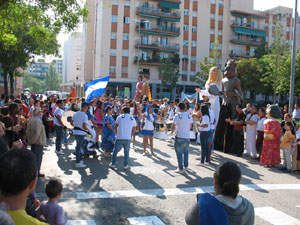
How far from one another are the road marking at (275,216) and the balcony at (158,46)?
45276 mm

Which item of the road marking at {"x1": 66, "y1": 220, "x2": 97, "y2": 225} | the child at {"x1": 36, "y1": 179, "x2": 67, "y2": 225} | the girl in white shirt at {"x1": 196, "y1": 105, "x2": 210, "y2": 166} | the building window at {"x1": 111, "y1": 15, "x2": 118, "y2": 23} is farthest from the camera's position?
the building window at {"x1": 111, "y1": 15, "x2": 118, "y2": 23}

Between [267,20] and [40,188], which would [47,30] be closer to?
[40,188]

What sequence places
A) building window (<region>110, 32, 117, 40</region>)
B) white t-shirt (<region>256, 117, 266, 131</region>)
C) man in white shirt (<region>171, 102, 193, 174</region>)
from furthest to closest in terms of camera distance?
building window (<region>110, 32, 117, 40</region>), white t-shirt (<region>256, 117, 266, 131</region>), man in white shirt (<region>171, 102, 193, 174</region>)

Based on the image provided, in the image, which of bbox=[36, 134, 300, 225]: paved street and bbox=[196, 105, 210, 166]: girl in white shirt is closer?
bbox=[36, 134, 300, 225]: paved street

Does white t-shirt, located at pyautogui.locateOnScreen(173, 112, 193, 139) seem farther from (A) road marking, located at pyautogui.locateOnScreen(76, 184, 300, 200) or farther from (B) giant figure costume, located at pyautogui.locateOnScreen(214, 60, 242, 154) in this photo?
(B) giant figure costume, located at pyautogui.locateOnScreen(214, 60, 242, 154)

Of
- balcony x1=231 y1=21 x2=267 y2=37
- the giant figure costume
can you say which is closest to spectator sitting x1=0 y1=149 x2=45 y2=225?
the giant figure costume

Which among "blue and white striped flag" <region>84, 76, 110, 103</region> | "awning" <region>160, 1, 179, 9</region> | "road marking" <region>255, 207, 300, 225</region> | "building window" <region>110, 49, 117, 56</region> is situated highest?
Result: "awning" <region>160, 1, 179, 9</region>

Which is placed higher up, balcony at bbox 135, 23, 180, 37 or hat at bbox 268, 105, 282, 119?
balcony at bbox 135, 23, 180, 37

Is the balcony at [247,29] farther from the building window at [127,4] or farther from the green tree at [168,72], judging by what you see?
the building window at [127,4]

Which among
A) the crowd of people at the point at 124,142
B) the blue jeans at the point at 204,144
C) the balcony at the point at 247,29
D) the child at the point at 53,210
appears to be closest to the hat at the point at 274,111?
the crowd of people at the point at 124,142

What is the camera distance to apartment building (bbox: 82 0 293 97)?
4872 centimetres

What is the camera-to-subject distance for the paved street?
5.31 metres

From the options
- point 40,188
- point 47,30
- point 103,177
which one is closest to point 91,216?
point 40,188

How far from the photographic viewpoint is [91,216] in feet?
17.0
